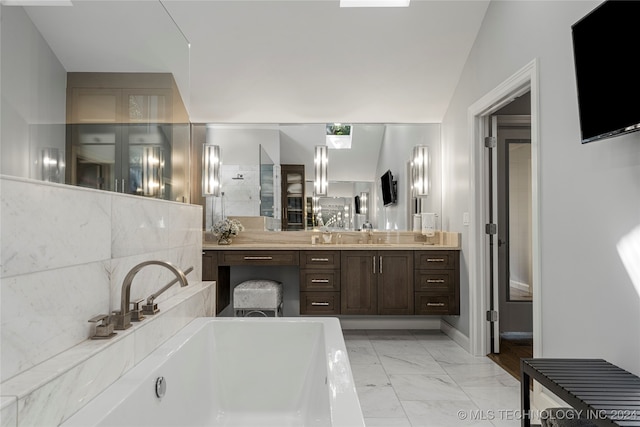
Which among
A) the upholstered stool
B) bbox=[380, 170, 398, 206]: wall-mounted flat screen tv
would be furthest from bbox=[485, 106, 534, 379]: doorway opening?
the upholstered stool

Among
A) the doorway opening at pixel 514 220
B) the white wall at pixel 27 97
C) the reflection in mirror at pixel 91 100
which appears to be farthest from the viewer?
the doorway opening at pixel 514 220

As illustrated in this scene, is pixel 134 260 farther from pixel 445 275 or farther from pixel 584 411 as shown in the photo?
pixel 445 275

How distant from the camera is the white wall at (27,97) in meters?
1.17

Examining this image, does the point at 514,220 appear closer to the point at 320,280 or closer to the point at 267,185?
the point at 320,280

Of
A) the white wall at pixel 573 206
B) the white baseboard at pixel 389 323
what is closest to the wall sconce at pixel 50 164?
the white wall at pixel 573 206

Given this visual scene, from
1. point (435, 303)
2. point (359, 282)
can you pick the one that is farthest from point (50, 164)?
point (435, 303)

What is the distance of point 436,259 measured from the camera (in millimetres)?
3393

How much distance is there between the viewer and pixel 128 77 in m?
2.15

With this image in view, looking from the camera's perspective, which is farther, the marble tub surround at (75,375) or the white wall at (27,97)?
the white wall at (27,97)

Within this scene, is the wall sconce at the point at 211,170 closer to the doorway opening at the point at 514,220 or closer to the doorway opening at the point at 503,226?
the doorway opening at the point at 503,226

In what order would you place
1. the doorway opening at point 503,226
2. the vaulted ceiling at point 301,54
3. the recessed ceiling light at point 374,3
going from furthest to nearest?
the recessed ceiling light at point 374,3, the vaulted ceiling at point 301,54, the doorway opening at point 503,226

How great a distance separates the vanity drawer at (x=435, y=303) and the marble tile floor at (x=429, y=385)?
30cm

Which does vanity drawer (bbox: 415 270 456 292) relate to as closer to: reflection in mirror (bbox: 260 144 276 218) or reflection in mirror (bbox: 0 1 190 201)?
reflection in mirror (bbox: 260 144 276 218)

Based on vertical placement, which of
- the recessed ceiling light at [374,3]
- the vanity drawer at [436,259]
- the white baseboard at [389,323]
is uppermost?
the recessed ceiling light at [374,3]
